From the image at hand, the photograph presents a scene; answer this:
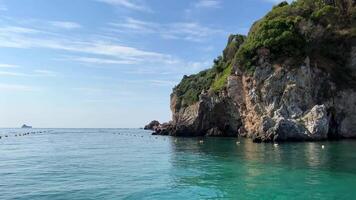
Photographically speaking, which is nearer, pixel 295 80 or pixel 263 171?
pixel 263 171

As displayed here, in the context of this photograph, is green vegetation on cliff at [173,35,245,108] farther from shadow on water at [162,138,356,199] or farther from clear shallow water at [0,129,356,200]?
clear shallow water at [0,129,356,200]

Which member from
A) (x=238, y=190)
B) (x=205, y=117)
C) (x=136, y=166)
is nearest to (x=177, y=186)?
(x=238, y=190)

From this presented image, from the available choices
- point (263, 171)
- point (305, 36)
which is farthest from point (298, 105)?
point (263, 171)

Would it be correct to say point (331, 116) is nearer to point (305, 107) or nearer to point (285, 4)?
point (305, 107)

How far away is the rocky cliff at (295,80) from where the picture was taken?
78.6 metres

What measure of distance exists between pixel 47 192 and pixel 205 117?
81.4 meters

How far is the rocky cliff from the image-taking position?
3093 inches

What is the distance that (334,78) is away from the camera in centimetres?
8819

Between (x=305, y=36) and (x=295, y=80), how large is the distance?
41.8 ft

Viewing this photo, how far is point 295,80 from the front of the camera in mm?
83688

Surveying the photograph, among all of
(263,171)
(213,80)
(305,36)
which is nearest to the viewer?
(263,171)

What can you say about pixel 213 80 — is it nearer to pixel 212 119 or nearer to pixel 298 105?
pixel 212 119

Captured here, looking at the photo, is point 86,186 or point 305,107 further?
point 305,107

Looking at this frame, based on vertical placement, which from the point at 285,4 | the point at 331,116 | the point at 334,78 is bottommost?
the point at 331,116
